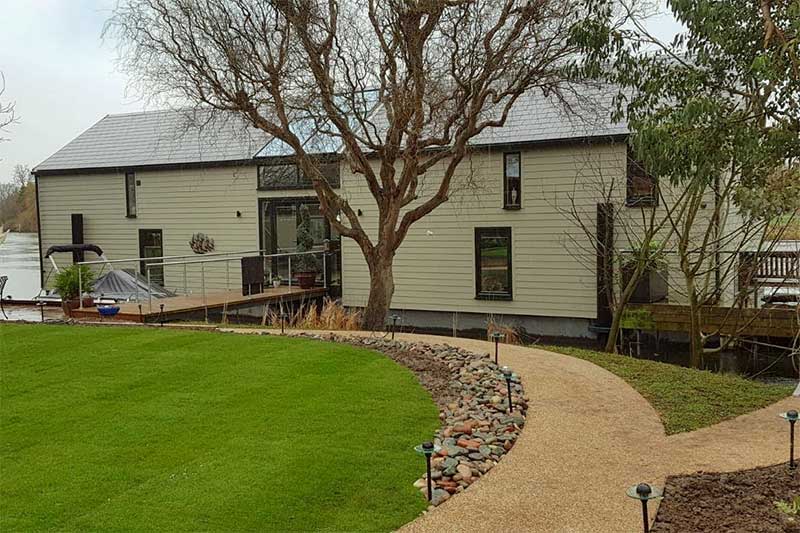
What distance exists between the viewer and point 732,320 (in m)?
11.9

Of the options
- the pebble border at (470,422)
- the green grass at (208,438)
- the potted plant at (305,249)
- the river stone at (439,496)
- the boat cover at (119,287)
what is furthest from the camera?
the potted plant at (305,249)

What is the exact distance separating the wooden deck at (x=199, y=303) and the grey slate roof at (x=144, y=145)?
3.69 metres

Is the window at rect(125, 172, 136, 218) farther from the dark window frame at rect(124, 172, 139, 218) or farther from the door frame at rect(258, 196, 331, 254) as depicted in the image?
the door frame at rect(258, 196, 331, 254)

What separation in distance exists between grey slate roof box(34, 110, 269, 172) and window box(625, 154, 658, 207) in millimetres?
8681

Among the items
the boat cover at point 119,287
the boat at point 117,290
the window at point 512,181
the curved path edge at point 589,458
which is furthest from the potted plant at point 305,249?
the curved path edge at point 589,458

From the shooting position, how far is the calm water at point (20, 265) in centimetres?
1808

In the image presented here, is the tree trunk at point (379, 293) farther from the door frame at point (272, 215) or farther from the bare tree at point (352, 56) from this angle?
the door frame at point (272, 215)

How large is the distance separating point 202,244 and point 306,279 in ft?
11.8

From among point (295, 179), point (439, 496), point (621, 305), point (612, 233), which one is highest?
point (295, 179)

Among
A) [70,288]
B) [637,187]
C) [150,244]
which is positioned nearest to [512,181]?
[637,187]

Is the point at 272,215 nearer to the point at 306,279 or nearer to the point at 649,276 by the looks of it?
the point at 306,279

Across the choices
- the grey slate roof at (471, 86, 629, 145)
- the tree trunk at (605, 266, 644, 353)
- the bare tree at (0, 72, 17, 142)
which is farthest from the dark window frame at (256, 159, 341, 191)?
the tree trunk at (605, 266, 644, 353)

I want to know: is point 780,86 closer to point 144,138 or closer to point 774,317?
point 774,317

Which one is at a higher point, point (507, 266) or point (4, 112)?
point (4, 112)
